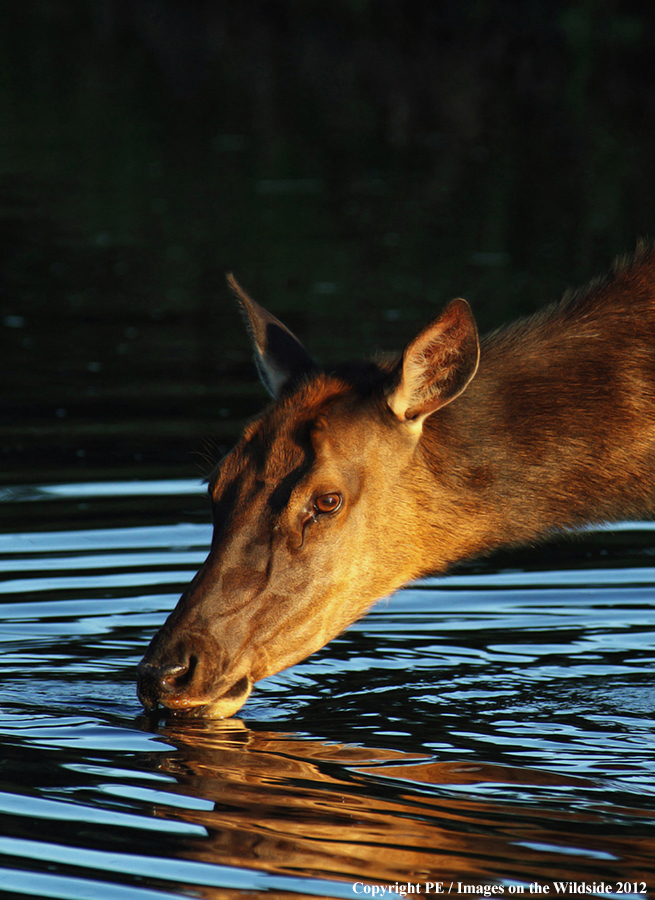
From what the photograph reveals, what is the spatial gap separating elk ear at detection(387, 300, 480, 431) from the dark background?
149 inches

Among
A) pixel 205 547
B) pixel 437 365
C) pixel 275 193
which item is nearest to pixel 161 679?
pixel 437 365

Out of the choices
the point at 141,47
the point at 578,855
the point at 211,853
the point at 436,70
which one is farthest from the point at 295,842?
the point at 141,47

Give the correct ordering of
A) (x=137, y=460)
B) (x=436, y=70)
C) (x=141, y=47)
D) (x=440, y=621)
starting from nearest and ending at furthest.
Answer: (x=440, y=621) < (x=137, y=460) < (x=436, y=70) < (x=141, y=47)

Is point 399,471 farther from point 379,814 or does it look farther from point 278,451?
point 379,814

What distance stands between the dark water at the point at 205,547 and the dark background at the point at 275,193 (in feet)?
0.26

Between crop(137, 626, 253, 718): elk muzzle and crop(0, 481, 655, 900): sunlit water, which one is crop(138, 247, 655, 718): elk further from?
crop(0, 481, 655, 900): sunlit water

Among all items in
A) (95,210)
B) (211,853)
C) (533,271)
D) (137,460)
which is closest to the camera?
(211,853)

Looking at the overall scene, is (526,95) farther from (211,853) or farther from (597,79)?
(211,853)

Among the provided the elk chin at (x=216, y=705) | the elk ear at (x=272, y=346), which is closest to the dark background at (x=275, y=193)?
the elk ear at (x=272, y=346)

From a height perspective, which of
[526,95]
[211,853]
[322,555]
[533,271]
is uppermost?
[526,95]

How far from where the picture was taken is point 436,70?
44812 mm

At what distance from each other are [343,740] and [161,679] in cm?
100

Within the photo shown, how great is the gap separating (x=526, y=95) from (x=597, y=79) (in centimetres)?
249

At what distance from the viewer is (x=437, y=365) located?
285 inches
